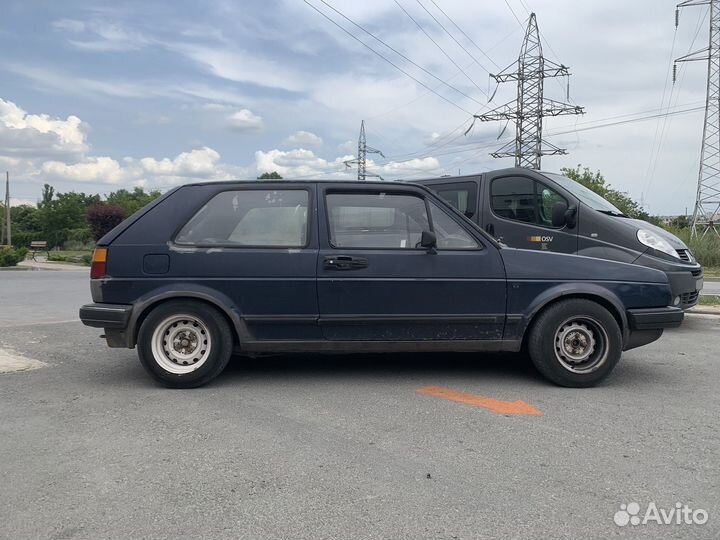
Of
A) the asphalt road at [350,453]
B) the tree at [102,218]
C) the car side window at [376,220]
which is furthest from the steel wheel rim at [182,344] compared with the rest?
the tree at [102,218]

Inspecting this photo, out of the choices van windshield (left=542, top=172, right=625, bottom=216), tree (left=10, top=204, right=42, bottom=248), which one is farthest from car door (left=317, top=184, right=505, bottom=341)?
tree (left=10, top=204, right=42, bottom=248)

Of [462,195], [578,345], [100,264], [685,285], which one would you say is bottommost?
[578,345]

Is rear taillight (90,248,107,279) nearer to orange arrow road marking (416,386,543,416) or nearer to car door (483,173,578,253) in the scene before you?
orange arrow road marking (416,386,543,416)

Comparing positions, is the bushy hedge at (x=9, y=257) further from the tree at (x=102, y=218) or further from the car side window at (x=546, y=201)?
the car side window at (x=546, y=201)

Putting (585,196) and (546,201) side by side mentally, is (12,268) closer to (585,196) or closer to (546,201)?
(546,201)

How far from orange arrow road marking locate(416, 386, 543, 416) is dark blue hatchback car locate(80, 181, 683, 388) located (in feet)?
1.17

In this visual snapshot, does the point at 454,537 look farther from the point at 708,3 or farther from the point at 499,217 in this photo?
the point at 708,3

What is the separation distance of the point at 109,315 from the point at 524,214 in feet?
17.1

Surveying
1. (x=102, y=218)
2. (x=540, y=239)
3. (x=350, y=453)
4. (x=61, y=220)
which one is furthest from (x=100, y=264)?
(x=61, y=220)

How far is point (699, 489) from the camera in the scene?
3.02m

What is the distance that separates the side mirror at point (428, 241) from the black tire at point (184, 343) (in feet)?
5.78

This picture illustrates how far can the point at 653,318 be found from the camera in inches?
188

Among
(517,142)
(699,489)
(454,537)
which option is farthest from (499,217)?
(517,142)

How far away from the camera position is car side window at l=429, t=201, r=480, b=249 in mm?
4832
